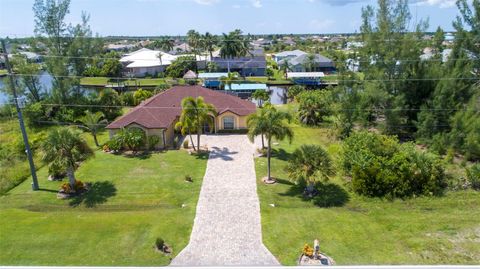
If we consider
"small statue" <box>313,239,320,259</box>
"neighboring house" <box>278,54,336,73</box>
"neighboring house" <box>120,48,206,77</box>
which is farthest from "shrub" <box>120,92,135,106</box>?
"neighboring house" <box>278,54,336,73</box>

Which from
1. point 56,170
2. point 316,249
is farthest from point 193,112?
point 316,249

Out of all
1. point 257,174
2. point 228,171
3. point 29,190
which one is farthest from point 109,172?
point 257,174

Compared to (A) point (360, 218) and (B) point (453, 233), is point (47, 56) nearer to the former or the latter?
(A) point (360, 218)

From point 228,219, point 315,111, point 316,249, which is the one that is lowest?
point 228,219

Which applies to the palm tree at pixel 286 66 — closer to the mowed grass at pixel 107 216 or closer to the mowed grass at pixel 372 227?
the mowed grass at pixel 107 216

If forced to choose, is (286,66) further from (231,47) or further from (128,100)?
(128,100)

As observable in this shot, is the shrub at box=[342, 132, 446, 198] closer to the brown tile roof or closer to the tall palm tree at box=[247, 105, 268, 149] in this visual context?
the tall palm tree at box=[247, 105, 268, 149]

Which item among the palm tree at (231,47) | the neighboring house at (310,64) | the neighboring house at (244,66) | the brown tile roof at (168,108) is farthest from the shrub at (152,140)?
the neighboring house at (310,64)
